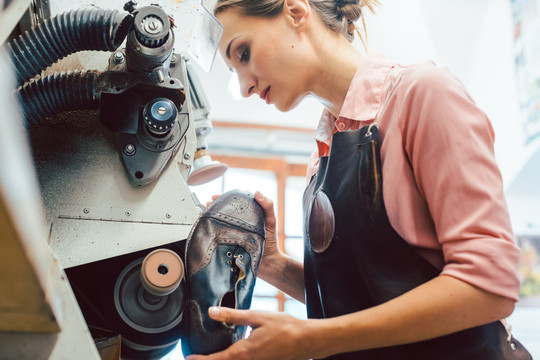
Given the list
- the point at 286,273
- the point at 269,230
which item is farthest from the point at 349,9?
the point at 286,273

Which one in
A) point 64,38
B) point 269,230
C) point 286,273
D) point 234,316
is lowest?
point 286,273

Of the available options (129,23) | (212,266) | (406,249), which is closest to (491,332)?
(406,249)

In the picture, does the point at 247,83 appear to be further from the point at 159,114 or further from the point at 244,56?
the point at 159,114

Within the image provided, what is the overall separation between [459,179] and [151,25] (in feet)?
2.04

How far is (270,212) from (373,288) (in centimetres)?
35

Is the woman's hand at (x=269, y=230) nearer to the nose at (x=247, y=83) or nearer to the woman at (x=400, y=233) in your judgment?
the woman at (x=400, y=233)

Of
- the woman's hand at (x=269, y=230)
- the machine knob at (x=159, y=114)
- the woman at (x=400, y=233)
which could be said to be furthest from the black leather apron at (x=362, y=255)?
the machine knob at (x=159, y=114)

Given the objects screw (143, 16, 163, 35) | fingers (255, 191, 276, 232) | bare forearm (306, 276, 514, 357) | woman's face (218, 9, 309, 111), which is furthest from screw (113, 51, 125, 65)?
bare forearm (306, 276, 514, 357)

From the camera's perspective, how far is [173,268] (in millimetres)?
934

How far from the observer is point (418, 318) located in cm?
75

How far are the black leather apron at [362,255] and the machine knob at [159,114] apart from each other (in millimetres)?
343

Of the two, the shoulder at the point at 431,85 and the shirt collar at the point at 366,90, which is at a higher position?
the shoulder at the point at 431,85

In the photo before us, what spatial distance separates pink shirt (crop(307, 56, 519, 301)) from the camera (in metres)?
0.74

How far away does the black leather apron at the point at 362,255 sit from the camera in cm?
83
